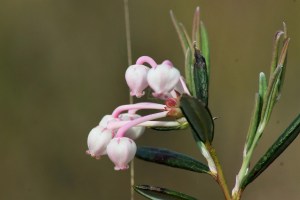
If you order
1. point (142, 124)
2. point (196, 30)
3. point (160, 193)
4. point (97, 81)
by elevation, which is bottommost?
point (97, 81)

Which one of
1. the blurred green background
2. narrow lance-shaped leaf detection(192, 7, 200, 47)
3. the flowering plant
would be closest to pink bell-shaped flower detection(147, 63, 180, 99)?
the flowering plant

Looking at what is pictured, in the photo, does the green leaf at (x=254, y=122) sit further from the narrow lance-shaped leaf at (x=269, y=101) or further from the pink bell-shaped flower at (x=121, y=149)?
the pink bell-shaped flower at (x=121, y=149)

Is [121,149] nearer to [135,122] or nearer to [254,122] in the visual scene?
[135,122]

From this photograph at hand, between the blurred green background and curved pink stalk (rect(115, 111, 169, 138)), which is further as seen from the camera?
the blurred green background

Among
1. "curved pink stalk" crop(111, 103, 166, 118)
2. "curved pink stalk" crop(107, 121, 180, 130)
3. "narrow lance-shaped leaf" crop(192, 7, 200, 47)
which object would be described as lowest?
"curved pink stalk" crop(107, 121, 180, 130)

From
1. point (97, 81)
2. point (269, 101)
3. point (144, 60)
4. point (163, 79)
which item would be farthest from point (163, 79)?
point (97, 81)

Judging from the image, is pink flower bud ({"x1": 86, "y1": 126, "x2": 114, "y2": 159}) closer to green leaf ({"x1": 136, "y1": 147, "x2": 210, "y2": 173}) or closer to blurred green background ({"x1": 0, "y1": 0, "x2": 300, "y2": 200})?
green leaf ({"x1": 136, "y1": 147, "x2": 210, "y2": 173})

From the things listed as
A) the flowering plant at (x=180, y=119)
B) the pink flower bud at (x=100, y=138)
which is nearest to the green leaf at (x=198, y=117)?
the flowering plant at (x=180, y=119)

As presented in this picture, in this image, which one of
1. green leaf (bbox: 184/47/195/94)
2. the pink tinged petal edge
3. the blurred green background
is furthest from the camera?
the blurred green background
